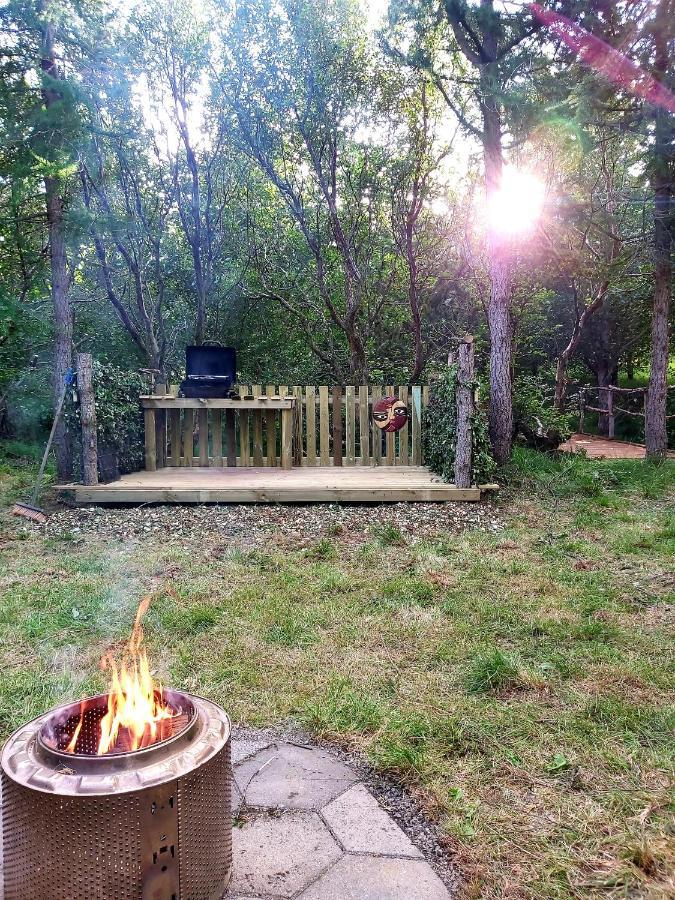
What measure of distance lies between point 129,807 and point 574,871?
→ 4.00ft

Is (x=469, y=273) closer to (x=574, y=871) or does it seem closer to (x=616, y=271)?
(x=616, y=271)

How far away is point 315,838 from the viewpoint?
1.79 m

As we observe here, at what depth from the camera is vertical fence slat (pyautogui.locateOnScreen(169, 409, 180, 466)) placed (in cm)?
823

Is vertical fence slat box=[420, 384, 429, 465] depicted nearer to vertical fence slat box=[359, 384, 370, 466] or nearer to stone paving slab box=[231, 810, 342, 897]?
vertical fence slat box=[359, 384, 370, 466]

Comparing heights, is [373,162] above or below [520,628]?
above

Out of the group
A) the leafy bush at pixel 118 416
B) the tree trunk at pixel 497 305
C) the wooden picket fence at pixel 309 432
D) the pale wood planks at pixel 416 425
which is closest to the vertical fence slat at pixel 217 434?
the wooden picket fence at pixel 309 432

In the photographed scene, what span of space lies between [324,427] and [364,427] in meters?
0.55

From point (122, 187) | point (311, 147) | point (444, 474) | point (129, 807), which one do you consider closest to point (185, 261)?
point (122, 187)

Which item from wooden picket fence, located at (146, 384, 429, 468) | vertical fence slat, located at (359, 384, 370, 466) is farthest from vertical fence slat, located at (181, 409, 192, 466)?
vertical fence slat, located at (359, 384, 370, 466)

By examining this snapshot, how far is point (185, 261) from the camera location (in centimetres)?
1053

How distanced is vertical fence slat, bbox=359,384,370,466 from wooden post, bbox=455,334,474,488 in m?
1.73

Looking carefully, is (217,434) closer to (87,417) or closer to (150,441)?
(150,441)

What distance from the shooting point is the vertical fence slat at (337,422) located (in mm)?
8078

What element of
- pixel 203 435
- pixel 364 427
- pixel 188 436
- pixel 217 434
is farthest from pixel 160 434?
pixel 364 427
